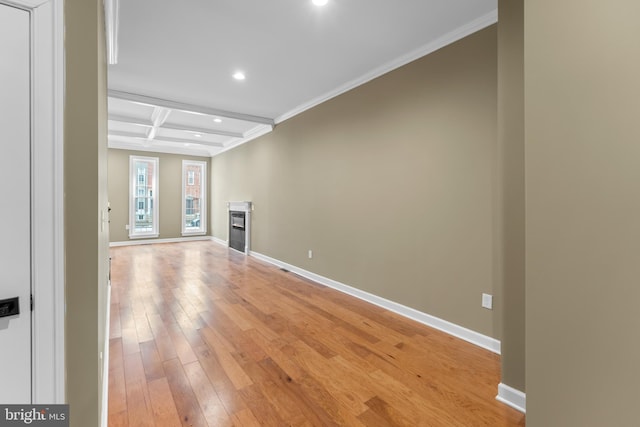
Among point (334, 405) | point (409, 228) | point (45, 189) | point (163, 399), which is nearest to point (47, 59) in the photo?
point (45, 189)

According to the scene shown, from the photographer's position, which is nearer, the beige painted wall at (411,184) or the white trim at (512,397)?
the white trim at (512,397)

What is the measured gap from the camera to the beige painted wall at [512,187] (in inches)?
64.3

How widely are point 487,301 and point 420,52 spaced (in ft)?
8.01

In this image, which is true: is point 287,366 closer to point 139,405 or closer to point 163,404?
point 163,404

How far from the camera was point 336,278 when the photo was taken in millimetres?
3920

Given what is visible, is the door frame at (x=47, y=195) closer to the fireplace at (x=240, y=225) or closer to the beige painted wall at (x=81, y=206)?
the beige painted wall at (x=81, y=206)

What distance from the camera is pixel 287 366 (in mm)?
2055

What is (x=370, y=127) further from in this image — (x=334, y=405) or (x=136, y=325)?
(x=136, y=325)

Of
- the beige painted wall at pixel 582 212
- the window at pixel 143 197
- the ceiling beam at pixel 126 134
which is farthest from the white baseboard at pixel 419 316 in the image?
the window at pixel 143 197

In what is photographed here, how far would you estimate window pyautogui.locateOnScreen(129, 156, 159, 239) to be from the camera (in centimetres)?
758

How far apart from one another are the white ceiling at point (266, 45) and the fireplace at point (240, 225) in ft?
8.05

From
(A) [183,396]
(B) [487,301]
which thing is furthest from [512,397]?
(A) [183,396]

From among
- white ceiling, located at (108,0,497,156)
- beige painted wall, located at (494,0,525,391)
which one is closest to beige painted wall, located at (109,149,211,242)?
white ceiling, located at (108,0,497,156)

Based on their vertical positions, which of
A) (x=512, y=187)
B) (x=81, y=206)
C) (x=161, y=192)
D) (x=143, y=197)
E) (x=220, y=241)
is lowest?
(x=220, y=241)
